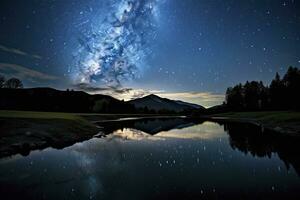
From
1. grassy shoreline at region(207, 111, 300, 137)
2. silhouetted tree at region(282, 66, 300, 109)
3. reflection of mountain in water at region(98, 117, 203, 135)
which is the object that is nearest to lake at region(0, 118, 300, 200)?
grassy shoreline at region(207, 111, 300, 137)

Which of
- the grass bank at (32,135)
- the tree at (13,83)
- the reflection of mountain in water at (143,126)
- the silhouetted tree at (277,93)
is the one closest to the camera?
the grass bank at (32,135)

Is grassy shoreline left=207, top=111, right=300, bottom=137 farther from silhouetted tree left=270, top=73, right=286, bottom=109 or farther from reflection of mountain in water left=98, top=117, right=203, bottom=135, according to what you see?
silhouetted tree left=270, top=73, right=286, bottom=109

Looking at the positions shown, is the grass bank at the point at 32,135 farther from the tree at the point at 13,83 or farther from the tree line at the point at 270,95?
the tree at the point at 13,83

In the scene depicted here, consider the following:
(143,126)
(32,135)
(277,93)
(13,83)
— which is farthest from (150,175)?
(13,83)

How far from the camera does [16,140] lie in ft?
81.5

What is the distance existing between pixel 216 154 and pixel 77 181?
13640 millimetres

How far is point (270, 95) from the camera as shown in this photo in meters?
106

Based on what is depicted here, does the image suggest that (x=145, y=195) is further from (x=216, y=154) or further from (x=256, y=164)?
(x=216, y=154)

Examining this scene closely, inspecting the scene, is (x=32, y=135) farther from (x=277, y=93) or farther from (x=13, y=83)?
(x=13, y=83)

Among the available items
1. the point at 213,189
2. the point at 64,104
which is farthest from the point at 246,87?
the point at 213,189

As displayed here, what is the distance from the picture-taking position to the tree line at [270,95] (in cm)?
8806

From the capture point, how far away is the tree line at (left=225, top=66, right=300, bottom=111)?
8806 centimetres

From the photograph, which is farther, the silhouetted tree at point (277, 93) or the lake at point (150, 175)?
the silhouetted tree at point (277, 93)

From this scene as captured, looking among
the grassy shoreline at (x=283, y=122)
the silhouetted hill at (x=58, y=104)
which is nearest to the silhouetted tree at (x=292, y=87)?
the grassy shoreline at (x=283, y=122)
